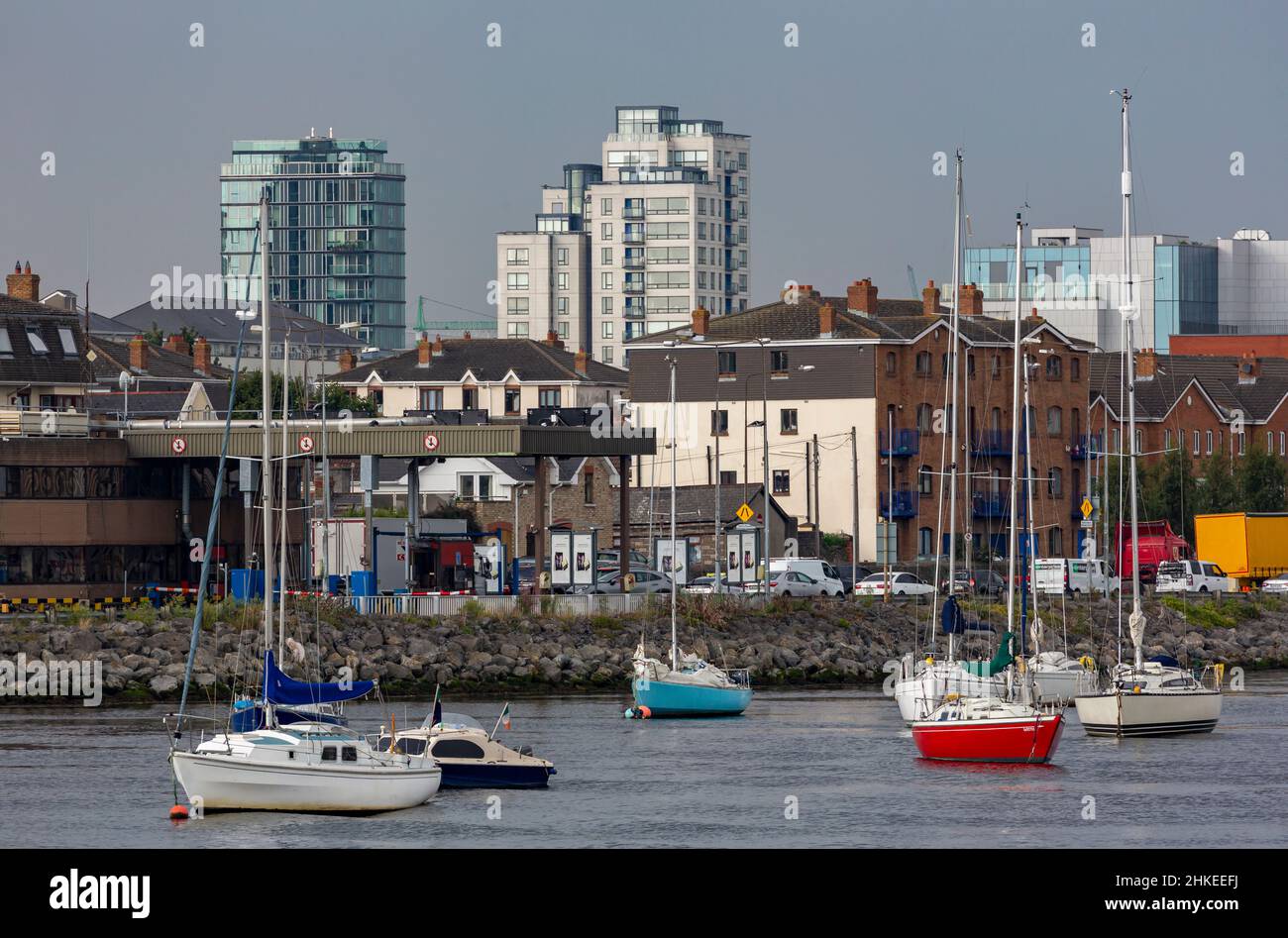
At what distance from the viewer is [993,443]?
355 feet

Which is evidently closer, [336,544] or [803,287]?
[336,544]

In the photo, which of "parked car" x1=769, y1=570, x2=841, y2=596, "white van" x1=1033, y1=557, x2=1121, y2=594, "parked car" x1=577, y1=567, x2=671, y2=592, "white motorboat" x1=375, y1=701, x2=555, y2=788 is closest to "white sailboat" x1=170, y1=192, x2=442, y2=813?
"white motorboat" x1=375, y1=701, x2=555, y2=788

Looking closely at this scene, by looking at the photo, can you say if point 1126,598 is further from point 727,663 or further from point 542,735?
point 542,735

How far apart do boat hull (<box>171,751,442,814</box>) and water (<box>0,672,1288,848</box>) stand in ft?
1.08

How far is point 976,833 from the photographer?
126ft

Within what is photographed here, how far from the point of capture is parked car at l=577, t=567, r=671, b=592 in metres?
74.6

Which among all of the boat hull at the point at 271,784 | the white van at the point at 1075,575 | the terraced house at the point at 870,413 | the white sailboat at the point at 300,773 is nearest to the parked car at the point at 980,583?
the white van at the point at 1075,575

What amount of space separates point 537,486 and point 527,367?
260 feet

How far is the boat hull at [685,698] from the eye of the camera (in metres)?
57.8

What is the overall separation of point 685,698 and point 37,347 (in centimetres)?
4313

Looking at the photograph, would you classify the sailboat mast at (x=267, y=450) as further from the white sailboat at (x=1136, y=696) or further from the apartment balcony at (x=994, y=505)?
the apartment balcony at (x=994, y=505)

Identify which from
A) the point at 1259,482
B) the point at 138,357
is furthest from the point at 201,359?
the point at 1259,482

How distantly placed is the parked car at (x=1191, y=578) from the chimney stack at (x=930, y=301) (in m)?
23.6
